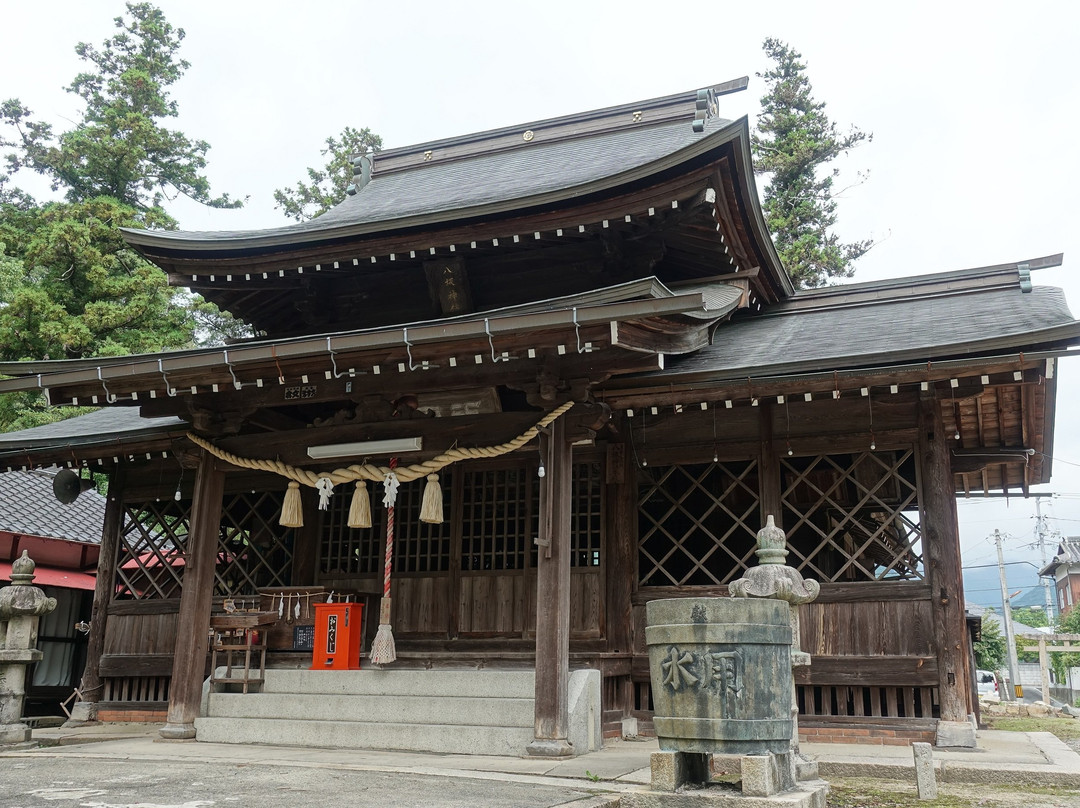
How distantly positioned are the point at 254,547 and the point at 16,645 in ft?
10.4

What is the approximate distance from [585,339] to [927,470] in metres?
3.76

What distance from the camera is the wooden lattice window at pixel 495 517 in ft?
33.2

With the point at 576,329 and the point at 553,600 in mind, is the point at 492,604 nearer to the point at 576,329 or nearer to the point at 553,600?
the point at 553,600

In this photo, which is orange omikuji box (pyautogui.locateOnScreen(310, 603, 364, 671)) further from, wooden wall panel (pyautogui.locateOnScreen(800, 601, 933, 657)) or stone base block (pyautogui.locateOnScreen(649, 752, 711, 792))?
stone base block (pyautogui.locateOnScreen(649, 752, 711, 792))

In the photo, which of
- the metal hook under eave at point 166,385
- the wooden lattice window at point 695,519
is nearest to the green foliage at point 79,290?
the metal hook under eave at point 166,385

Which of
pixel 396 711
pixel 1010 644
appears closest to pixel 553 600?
pixel 396 711

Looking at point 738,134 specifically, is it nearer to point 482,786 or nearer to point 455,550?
point 455,550

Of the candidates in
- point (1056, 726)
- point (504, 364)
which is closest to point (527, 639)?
point (504, 364)

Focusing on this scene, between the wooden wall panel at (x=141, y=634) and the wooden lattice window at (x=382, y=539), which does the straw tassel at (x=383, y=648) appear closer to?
the wooden lattice window at (x=382, y=539)

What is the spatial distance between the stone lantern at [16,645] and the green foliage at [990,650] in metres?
30.7

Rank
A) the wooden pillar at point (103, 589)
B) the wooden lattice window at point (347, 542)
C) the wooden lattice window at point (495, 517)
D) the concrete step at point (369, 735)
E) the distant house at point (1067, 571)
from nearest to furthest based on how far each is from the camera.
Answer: the concrete step at point (369, 735), the wooden lattice window at point (495, 517), the wooden lattice window at point (347, 542), the wooden pillar at point (103, 589), the distant house at point (1067, 571)

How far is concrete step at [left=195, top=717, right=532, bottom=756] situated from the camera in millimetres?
7500

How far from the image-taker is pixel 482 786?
5844 millimetres

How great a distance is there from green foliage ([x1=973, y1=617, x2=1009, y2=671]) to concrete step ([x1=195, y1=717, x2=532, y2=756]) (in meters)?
28.6
